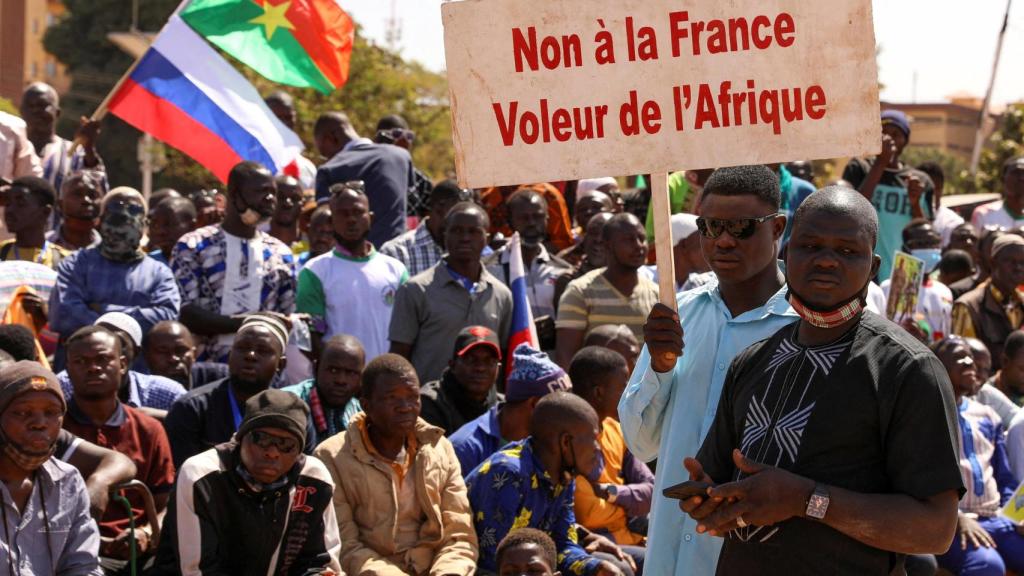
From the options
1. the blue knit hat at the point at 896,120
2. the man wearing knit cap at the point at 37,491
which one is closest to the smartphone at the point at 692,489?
the man wearing knit cap at the point at 37,491

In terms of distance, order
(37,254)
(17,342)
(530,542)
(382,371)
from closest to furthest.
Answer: (530,542) → (382,371) → (17,342) → (37,254)

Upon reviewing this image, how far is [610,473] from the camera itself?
767cm

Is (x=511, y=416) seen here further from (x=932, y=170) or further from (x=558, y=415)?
(x=932, y=170)

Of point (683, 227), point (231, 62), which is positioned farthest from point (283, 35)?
point (231, 62)

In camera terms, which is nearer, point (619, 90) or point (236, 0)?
point (619, 90)

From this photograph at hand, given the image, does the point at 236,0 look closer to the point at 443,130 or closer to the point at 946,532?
the point at 946,532

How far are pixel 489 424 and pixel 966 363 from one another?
3345mm

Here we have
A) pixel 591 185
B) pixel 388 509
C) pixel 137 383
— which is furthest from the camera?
pixel 591 185

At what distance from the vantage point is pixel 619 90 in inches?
161

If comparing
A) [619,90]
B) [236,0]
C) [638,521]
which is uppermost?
[236,0]

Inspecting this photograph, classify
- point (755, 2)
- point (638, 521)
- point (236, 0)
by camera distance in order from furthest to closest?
point (236, 0)
point (638, 521)
point (755, 2)

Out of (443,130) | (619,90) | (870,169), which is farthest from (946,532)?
(443,130)

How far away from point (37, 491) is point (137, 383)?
1.97 m

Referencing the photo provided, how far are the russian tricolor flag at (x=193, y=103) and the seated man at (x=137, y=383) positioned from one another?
3.24 m
